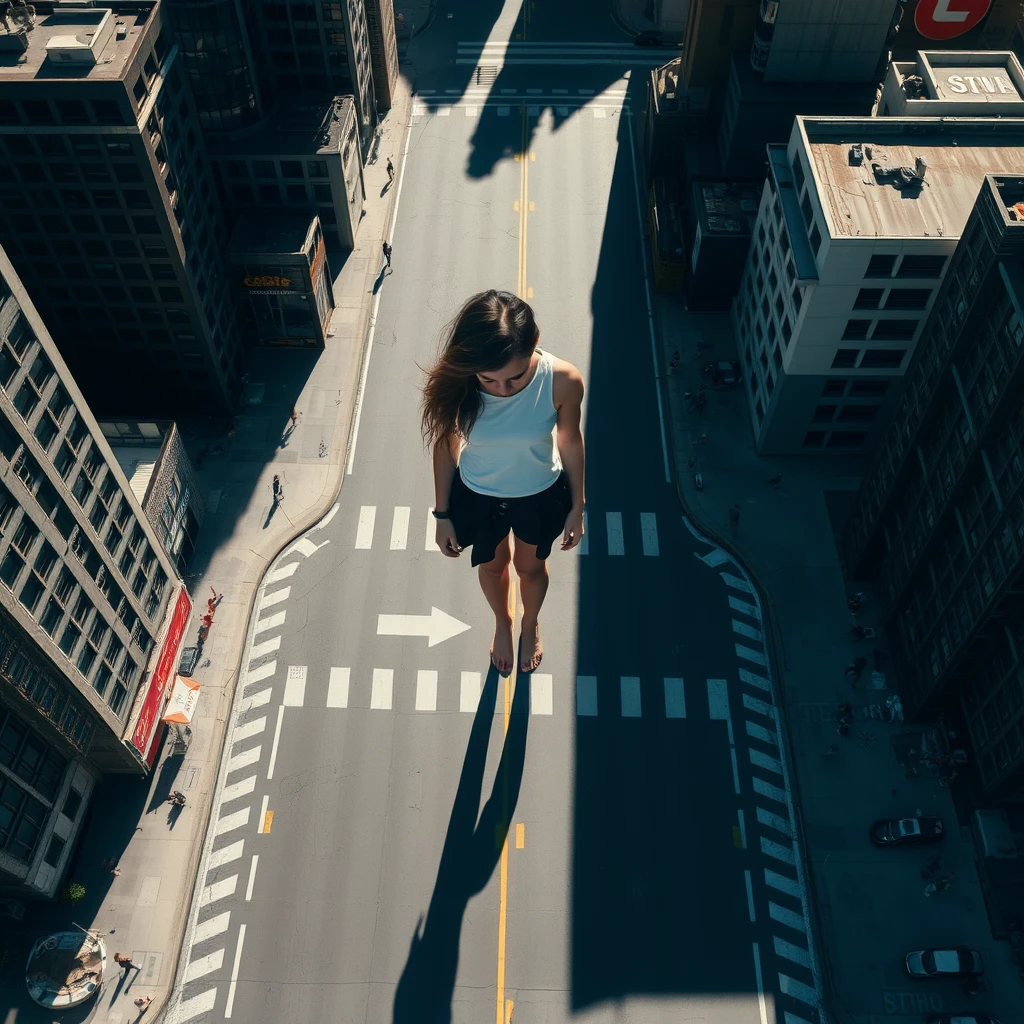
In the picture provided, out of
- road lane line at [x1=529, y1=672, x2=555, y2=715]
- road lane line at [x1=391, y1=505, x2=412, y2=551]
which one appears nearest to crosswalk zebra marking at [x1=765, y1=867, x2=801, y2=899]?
road lane line at [x1=529, y1=672, x2=555, y2=715]

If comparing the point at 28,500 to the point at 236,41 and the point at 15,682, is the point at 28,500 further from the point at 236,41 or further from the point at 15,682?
the point at 236,41

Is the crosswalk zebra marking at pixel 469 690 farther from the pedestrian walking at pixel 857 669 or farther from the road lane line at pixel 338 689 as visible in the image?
the pedestrian walking at pixel 857 669

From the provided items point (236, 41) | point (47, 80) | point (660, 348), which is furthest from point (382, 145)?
point (47, 80)

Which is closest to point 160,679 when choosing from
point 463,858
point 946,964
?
point 463,858

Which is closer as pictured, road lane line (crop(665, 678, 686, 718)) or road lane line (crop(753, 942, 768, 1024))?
road lane line (crop(753, 942, 768, 1024))

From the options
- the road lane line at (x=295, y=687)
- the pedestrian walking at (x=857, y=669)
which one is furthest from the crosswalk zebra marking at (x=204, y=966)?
the pedestrian walking at (x=857, y=669)

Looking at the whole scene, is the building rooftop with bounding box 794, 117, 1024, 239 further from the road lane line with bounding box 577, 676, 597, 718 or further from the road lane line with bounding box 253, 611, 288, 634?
the road lane line with bounding box 253, 611, 288, 634
